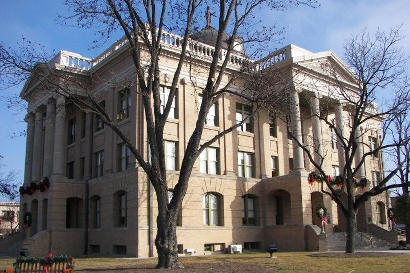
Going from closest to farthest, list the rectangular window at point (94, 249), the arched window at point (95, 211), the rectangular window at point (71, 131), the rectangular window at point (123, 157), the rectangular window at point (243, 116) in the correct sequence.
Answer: the rectangular window at point (123, 157), the rectangular window at point (94, 249), the arched window at point (95, 211), the rectangular window at point (243, 116), the rectangular window at point (71, 131)

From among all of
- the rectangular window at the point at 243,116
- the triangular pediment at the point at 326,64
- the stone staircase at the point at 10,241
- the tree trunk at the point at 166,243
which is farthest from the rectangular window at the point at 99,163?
the tree trunk at the point at 166,243

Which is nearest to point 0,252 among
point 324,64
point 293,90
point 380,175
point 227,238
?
point 227,238

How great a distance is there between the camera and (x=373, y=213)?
39.9 metres

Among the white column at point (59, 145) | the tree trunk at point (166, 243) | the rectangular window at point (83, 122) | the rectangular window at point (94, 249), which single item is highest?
the rectangular window at point (83, 122)

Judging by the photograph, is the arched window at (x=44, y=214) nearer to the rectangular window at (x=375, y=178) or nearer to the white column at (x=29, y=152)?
the white column at (x=29, y=152)

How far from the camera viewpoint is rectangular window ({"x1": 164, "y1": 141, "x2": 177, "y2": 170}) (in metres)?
32.2

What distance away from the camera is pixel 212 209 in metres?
34.2

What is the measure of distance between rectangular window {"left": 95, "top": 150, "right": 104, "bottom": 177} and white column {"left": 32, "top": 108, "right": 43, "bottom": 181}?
23.2 feet

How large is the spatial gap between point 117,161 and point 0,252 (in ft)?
46.9

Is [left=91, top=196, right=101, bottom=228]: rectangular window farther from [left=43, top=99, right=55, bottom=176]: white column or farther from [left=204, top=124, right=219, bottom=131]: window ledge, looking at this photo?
[left=204, top=124, right=219, bottom=131]: window ledge

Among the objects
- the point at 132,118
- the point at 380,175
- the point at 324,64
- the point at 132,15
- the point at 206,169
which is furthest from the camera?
the point at 380,175

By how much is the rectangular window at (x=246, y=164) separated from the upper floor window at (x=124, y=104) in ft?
31.2

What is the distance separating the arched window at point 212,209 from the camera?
33656 millimetres

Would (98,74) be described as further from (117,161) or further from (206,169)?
(206,169)
